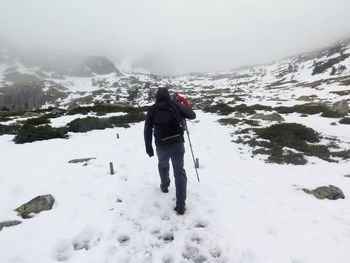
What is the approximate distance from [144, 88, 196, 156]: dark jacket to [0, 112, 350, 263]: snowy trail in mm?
1782

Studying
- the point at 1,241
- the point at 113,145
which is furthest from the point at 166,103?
the point at 113,145

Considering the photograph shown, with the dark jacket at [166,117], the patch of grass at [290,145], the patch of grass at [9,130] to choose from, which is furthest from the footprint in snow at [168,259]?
the patch of grass at [9,130]

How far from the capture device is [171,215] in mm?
4703

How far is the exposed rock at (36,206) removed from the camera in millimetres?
4477

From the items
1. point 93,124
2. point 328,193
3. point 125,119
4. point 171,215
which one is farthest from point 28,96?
point 328,193

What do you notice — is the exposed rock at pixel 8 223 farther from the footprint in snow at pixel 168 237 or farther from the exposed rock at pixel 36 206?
the footprint in snow at pixel 168 237

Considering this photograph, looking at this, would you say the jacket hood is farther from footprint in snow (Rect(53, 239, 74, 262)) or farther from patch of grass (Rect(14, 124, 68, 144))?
patch of grass (Rect(14, 124, 68, 144))

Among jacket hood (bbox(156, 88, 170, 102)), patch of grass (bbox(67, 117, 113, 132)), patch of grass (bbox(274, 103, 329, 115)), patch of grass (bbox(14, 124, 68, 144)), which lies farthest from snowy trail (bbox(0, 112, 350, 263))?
patch of grass (bbox(274, 103, 329, 115))

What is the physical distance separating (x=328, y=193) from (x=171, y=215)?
4337mm

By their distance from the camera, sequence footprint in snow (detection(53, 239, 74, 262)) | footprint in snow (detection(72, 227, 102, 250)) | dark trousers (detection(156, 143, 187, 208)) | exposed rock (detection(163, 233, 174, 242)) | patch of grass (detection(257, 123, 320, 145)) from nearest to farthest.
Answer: footprint in snow (detection(53, 239, 74, 262)), footprint in snow (detection(72, 227, 102, 250)), exposed rock (detection(163, 233, 174, 242)), dark trousers (detection(156, 143, 187, 208)), patch of grass (detection(257, 123, 320, 145))

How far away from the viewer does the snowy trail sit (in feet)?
11.8

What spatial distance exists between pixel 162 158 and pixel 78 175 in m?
3.39

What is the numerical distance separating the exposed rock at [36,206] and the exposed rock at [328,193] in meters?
6.94

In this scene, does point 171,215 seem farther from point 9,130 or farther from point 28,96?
point 28,96
